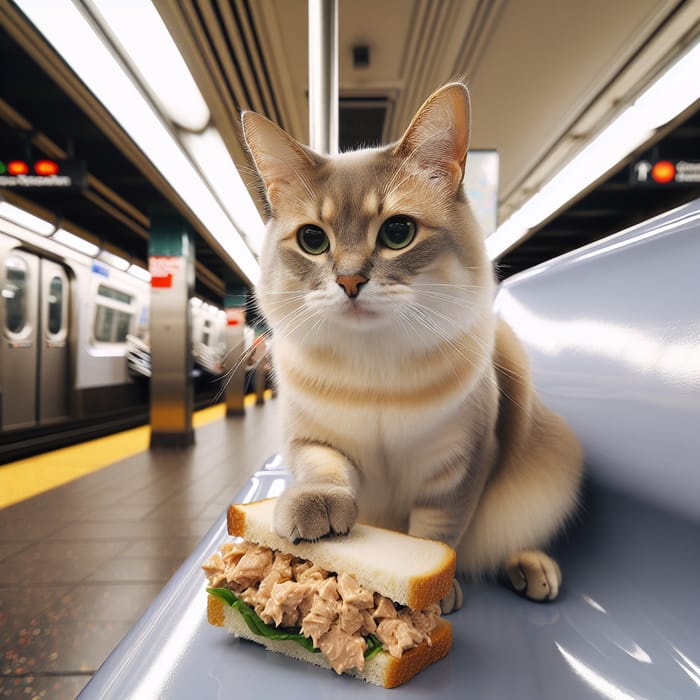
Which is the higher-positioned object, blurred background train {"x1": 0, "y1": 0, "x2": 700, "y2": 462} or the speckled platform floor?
blurred background train {"x1": 0, "y1": 0, "x2": 700, "y2": 462}

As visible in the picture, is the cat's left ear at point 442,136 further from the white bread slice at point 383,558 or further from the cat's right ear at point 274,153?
the white bread slice at point 383,558

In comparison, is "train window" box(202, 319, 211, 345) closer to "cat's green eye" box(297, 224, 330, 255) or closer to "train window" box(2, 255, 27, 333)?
"train window" box(2, 255, 27, 333)

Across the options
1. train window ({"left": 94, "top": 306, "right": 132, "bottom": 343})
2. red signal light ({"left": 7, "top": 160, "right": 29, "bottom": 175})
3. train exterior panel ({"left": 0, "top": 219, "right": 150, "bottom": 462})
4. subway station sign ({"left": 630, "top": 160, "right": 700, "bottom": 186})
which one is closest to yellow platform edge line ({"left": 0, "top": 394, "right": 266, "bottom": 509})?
train exterior panel ({"left": 0, "top": 219, "right": 150, "bottom": 462})

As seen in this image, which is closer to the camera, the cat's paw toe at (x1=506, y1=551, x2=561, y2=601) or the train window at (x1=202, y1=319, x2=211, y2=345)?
the cat's paw toe at (x1=506, y1=551, x2=561, y2=601)

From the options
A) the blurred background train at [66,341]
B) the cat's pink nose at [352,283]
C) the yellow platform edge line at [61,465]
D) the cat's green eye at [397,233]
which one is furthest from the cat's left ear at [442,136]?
the blurred background train at [66,341]

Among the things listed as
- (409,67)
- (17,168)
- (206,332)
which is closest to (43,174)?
(17,168)

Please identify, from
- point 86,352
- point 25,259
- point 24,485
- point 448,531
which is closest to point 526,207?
point 448,531
